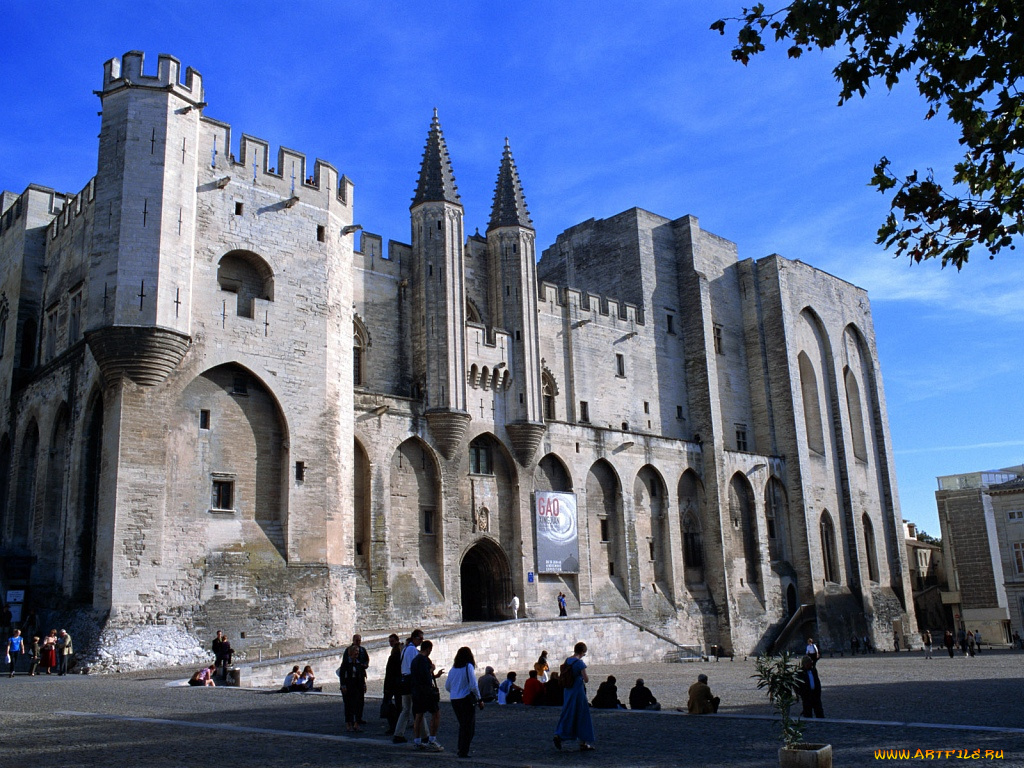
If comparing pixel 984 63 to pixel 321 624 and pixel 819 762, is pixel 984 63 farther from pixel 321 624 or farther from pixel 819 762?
pixel 321 624

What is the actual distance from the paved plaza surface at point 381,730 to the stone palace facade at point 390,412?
5119 mm

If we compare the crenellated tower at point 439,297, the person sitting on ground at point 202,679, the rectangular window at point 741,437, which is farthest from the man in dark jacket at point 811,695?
the rectangular window at point 741,437

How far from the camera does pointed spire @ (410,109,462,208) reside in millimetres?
31578

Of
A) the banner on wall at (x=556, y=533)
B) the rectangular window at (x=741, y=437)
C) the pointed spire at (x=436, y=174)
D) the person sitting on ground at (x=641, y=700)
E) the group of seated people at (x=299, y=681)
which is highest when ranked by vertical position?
the pointed spire at (x=436, y=174)

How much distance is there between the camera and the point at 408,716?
36.9 ft

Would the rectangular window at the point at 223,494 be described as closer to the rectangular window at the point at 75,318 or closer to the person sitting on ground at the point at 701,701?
the rectangular window at the point at 75,318

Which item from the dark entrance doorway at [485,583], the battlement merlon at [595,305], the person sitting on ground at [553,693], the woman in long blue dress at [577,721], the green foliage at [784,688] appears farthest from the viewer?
the battlement merlon at [595,305]

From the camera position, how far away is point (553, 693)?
16.5m

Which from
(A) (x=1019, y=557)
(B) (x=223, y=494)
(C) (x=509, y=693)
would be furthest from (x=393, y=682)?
(A) (x=1019, y=557)

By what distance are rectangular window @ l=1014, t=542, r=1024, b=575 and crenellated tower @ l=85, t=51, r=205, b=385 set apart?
4503cm

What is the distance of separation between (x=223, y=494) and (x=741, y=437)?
27930 millimetres

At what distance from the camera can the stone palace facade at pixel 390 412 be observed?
2219 centimetres

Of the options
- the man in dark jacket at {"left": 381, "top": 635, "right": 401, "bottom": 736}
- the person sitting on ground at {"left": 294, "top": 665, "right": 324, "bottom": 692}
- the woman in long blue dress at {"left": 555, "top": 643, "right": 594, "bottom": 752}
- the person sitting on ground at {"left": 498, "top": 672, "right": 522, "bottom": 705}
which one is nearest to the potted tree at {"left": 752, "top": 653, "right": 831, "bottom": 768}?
the woman in long blue dress at {"left": 555, "top": 643, "right": 594, "bottom": 752}

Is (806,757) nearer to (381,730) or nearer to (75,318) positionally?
(381,730)
